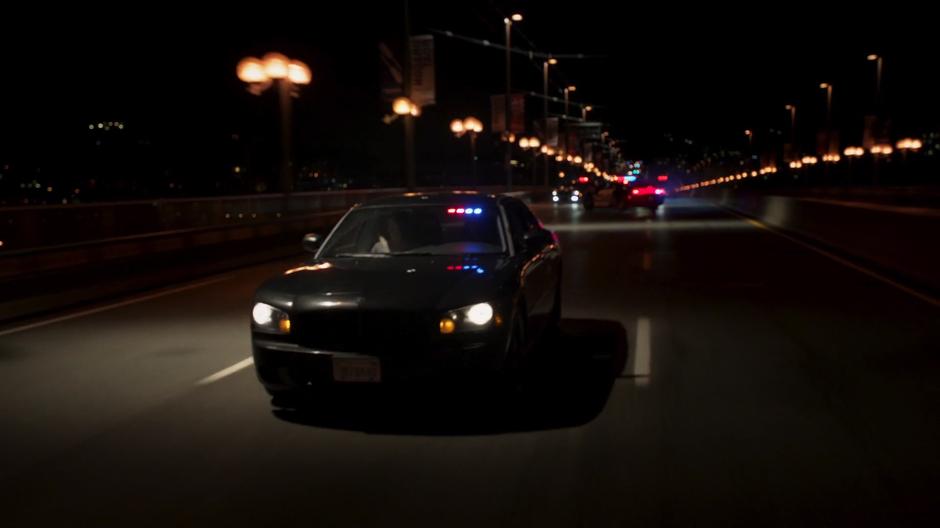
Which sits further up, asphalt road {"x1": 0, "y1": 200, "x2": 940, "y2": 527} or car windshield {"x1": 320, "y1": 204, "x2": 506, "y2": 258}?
car windshield {"x1": 320, "y1": 204, "x2": 506, "y2": 258}

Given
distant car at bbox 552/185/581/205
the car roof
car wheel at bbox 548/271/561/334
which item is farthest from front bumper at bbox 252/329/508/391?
distant car at bbox 552/185/581/205

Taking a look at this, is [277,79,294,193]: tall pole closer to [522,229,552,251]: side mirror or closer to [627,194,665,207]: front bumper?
[522,229,552,251]: side mirror

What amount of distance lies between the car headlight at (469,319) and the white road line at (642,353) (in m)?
1.98

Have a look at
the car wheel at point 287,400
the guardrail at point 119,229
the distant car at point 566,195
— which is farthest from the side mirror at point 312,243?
the distant car at point 566,195

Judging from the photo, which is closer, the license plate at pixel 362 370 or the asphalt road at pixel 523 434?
the asphalt road at pixel 523 434

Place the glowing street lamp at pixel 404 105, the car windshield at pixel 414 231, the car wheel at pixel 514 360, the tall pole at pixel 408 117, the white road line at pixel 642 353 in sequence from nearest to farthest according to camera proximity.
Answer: the car wheel at pixel 514 360 → the white road line at pixel 642 353 → the car windshield at pixel 414 231 → the tall pole at pixel 408 117 → the glowing street lamp at pixel 404 105

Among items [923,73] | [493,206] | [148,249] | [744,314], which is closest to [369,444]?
[493,206]

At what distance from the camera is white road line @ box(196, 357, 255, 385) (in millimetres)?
8739

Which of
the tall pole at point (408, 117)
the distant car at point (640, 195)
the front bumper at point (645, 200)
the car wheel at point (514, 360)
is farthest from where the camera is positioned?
the distant car at point (640, 195)

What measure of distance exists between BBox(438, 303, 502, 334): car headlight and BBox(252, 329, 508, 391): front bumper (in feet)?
0.21

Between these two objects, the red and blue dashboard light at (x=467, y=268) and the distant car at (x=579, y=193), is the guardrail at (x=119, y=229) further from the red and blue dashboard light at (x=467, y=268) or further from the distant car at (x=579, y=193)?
the distant car at (x=579, y=193)

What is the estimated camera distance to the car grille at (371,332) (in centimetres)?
678

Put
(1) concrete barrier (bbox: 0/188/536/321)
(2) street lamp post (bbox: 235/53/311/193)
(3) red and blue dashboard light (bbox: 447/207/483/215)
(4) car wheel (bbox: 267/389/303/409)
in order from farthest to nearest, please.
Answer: (2) street lamp post (bbox: 235/53/311/193) < (1) concrete barrier (bbox: 0/188/536/321) < (3) red and blue dashboard light (bbox: 447/207/483/215) < (4) car wheel (bbox: 267/389/303/409)

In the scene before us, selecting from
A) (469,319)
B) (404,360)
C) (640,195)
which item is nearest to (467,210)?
(469,319)
